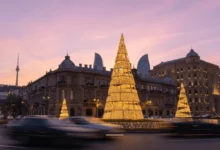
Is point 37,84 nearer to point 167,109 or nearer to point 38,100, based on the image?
point 38,100

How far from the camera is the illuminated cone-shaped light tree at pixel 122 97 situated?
32.0 meters

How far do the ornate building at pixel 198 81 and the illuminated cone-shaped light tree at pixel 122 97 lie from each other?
79884 mm

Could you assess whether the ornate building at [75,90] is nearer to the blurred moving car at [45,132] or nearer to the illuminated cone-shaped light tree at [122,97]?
the illuminated cone-shaped light tree at [122,97]

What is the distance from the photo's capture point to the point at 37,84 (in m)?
89.0

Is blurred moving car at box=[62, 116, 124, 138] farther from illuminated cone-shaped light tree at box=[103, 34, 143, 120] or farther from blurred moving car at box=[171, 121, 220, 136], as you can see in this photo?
illuminated cone-shaped light tree at box=[103, 34, 143, 120]

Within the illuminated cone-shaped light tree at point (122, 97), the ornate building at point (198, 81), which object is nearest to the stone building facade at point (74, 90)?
the ornate building at point (198, 81)

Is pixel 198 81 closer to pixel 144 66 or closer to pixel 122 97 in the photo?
pixel 144 66

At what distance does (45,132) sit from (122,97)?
1861 cm

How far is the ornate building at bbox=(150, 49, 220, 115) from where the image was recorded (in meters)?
108

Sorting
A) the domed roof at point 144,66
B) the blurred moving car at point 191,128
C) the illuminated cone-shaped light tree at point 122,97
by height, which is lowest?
the blurred moving car at point 191,128

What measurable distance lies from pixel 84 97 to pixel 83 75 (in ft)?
18.7

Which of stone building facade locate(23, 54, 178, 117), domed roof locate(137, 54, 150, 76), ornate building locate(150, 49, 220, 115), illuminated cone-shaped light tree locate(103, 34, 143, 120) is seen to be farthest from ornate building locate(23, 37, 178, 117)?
domed roof locate(137, 54, 150, 76)

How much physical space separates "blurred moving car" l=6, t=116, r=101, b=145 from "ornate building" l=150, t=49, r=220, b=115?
98512 mm

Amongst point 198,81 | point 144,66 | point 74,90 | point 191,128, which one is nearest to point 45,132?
point 191,128
